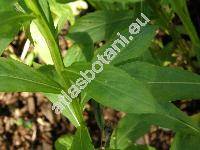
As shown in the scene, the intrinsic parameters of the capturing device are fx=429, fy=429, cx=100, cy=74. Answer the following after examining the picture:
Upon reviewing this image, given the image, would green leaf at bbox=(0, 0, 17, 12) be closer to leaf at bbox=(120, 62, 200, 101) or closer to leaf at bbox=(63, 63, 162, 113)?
leaf at bbox=(63, 63, 162, 113)

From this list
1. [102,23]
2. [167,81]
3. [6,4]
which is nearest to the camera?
[6,4]

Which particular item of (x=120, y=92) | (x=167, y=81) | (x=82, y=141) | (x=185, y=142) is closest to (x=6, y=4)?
(x=120, y=92)

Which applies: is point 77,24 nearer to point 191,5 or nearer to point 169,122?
point 169,122

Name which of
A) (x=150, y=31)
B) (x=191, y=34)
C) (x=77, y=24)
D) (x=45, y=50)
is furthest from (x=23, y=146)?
(x=150, y=31)

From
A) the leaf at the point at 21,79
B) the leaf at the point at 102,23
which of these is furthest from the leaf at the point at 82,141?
the leaf at the point at 102,23

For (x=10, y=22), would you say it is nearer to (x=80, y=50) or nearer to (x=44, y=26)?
(x=44, y=26)

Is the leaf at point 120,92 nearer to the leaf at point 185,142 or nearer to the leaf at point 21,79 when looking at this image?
the leaf at point 21,79

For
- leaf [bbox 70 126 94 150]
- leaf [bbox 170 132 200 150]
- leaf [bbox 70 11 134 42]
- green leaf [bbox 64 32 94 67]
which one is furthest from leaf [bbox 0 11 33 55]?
leaf [bbox 70 11 134 42]
